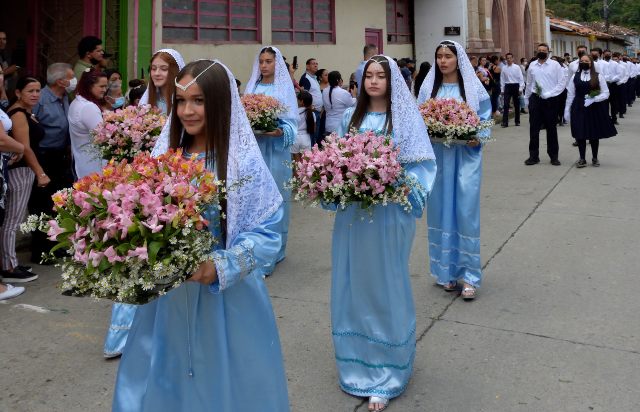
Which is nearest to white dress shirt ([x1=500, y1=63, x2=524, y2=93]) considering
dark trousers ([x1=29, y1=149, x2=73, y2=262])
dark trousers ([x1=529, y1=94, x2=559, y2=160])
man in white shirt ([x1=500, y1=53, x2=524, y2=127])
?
man in white shirt ([x1=500, y1=53, x2=524, y2=127])

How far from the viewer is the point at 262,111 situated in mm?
5719

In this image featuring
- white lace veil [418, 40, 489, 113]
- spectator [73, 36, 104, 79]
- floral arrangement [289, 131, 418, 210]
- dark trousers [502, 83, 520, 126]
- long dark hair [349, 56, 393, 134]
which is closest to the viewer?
floral arrangement [289, 131, 418, 210]

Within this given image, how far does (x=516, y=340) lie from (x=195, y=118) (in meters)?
2.75

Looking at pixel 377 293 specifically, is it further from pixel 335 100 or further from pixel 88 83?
pixel 335 100

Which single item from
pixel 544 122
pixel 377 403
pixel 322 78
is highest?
pixel 322 78

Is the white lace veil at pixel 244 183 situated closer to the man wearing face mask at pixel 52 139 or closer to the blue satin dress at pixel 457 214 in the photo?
the blue satin dress at pixel 457 214

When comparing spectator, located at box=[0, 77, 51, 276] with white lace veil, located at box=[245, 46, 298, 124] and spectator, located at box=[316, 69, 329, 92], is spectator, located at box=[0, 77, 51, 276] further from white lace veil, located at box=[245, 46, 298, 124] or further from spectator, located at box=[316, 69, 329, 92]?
spectator, located at box=[316, 69, 329, 92]

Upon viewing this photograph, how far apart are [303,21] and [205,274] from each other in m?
12.9

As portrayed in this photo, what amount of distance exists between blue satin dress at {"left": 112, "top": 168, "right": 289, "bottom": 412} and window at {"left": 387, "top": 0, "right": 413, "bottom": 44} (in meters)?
16.6

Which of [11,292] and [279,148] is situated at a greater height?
[279,148]

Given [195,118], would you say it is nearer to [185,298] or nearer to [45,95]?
[185,298]

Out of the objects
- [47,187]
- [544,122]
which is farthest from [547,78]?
[47,187]

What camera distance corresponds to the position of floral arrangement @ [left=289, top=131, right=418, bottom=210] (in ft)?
10.7

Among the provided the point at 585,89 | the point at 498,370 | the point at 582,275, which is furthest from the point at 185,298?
the point at 585,89
